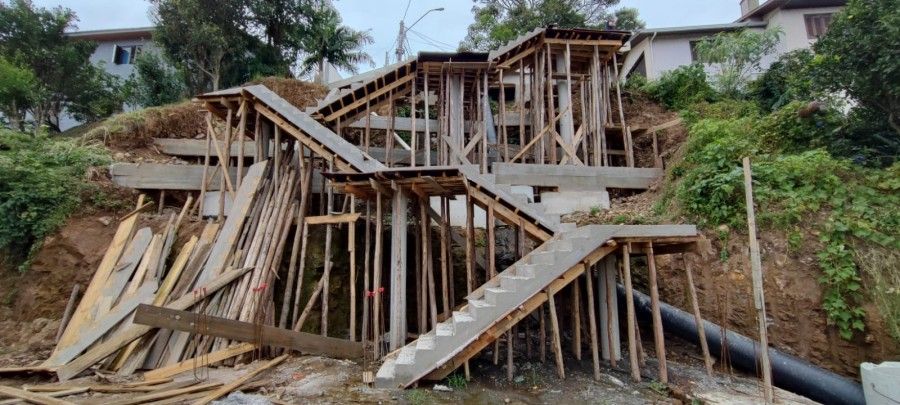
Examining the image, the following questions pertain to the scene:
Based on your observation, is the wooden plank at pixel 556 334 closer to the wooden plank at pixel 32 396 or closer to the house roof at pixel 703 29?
the wooden plank at pixel 32 396

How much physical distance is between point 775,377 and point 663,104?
1201cm

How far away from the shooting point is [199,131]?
14.2 m

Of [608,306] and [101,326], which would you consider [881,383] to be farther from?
[101,326]

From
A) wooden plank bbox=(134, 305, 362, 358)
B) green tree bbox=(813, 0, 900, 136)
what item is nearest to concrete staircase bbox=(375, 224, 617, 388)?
wooden plank bbox=(134, 305, 362, 358)

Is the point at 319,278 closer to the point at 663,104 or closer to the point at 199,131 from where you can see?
the point at 199,131

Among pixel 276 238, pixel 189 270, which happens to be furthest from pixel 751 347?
pixel 189 270

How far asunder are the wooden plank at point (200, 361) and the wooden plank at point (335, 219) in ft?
9.47

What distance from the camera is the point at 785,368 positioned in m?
6.67

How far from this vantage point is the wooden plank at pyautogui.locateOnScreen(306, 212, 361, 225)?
8.51 meters

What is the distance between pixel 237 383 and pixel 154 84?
19.6m

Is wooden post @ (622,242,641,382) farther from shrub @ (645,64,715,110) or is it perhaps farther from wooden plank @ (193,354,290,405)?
shrub @ (645,64,715,110)

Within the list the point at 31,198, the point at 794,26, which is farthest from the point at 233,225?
the point at 794,26

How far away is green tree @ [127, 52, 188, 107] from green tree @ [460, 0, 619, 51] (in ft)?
52.9

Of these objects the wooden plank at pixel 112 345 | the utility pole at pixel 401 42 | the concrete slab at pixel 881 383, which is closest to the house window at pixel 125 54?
the utility pole at pixel 401 42
